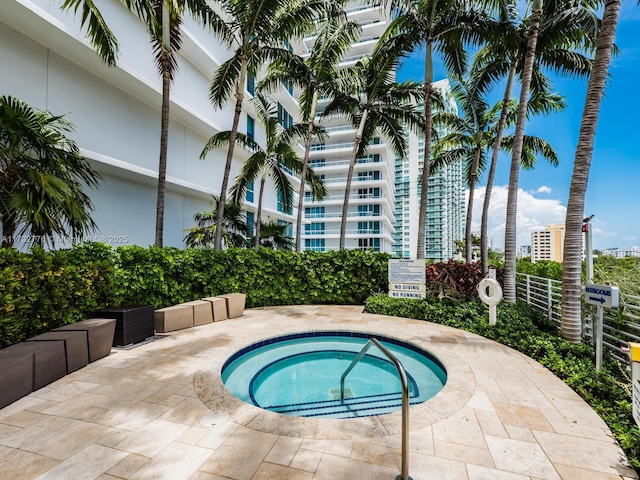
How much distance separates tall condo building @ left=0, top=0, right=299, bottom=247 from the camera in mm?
7840

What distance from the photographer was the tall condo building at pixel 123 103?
7840mm

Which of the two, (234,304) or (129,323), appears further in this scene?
(234,304)

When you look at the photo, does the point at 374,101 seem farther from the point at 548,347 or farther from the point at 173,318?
the point at 173,318

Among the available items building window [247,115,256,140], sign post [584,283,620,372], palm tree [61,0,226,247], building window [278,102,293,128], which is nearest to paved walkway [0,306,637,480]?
sign post [584,283,620,372]

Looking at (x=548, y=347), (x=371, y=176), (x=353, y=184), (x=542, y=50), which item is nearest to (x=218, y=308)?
(x=548, y=347)

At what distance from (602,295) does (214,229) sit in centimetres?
1266

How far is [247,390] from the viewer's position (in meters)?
4.71

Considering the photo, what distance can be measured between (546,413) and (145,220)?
1310 cm

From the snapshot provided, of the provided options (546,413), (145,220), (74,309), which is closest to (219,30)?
(145,220)

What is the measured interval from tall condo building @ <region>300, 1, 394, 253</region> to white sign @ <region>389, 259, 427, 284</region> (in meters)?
26.4

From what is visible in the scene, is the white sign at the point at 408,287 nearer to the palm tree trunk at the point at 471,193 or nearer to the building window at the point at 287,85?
the palm tree trunk at the point at 471,193

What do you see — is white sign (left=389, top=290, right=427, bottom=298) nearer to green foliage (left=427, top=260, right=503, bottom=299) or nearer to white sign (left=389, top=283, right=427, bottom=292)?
white sign (left=389, top=283, right=427, bottom=292)

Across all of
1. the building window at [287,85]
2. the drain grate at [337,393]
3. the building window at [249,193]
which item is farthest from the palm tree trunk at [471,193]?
the building window at [249,193]

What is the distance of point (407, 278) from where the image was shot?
877cm
